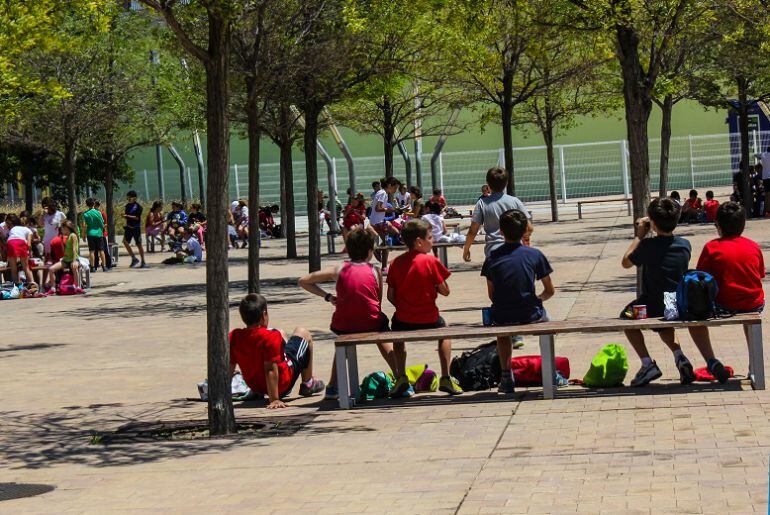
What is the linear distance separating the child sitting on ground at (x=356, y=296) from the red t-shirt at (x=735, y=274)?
2.45m

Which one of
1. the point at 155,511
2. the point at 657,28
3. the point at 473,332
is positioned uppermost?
the point at 657,28

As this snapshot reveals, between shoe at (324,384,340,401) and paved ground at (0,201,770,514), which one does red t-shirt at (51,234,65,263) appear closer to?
paved ground at (0,201,770,514)

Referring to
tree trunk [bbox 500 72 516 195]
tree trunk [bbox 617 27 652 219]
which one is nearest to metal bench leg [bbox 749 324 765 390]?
tree trunk [bbox 617 27 652 219]

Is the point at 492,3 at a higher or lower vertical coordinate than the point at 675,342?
higher

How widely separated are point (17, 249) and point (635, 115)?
13.0 metres

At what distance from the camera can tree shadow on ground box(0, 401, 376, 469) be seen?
28.6 feet

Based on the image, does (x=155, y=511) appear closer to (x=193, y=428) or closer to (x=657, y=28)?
(x=193, y=428)

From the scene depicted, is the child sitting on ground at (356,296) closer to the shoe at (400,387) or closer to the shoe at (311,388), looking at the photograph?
the shoe at (400,387)

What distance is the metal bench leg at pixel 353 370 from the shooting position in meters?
10.4

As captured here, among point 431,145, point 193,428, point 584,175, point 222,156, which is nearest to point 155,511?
point 193,428

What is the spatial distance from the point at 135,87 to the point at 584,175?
72.6ft

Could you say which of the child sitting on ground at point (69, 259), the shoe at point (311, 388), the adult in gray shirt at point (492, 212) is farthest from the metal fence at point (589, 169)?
the shoe at point (311, 388)

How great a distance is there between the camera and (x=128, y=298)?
22.2m

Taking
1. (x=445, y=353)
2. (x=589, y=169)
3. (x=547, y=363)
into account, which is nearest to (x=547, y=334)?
(x=547, y=363)
